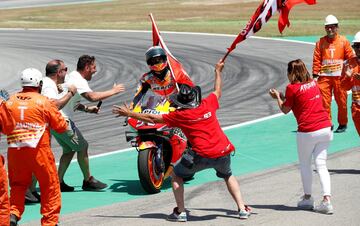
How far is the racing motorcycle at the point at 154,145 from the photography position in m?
12.1

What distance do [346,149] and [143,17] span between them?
30.1 metres

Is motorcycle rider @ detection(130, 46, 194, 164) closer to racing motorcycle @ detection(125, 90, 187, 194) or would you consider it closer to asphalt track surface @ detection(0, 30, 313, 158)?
racing motorcycle @ detection(125, 90, 187, 194)

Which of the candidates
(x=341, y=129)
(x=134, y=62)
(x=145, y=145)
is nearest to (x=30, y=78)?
(x=145, y=145)

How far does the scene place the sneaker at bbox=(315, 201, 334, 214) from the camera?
34.2 ft

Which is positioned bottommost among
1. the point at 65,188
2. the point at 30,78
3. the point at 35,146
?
the point at 65,188

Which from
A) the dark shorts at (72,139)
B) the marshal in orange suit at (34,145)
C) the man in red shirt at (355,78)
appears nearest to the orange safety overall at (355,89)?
the man in red shirt at (355,78)

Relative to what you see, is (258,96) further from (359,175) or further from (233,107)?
(359,175)

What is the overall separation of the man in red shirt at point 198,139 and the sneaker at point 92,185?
233 centimetres

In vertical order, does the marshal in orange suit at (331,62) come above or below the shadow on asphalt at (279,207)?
above

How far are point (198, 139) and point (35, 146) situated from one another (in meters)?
1.89

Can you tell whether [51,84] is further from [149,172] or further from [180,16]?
[180,16]

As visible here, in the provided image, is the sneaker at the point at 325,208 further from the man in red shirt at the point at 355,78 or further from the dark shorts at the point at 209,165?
the man in red shirt at the point at 355,78

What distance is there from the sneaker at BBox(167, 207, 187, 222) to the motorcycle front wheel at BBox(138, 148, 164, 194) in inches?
57.6

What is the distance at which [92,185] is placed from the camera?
12.6 metres
